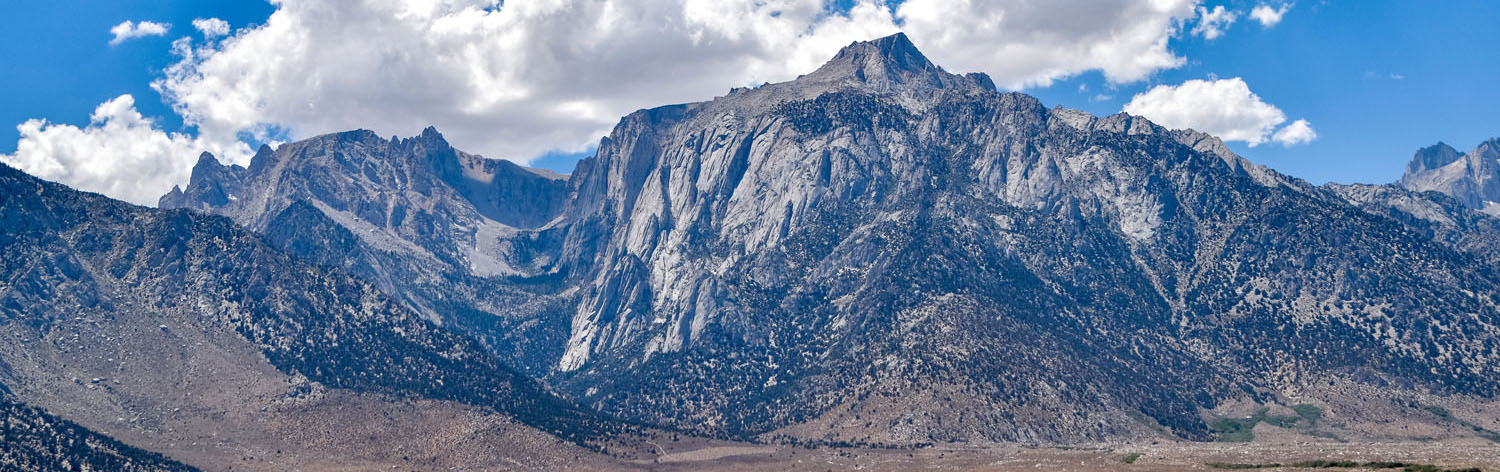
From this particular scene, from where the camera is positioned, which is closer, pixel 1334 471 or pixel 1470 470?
pixel 1470 470

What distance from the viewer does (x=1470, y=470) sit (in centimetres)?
18050

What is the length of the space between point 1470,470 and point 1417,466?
1476cm

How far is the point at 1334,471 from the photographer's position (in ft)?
638

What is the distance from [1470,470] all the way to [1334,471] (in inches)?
735

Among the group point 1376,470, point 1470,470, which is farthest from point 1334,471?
point 1470,470

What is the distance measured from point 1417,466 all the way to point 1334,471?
12.4 m

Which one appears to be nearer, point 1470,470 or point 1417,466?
point 1470,470

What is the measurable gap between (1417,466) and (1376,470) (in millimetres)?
10263

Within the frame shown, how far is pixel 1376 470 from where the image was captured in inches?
7461

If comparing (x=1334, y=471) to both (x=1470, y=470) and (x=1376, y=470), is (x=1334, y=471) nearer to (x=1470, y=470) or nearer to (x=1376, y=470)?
(x=1376, y=470)
